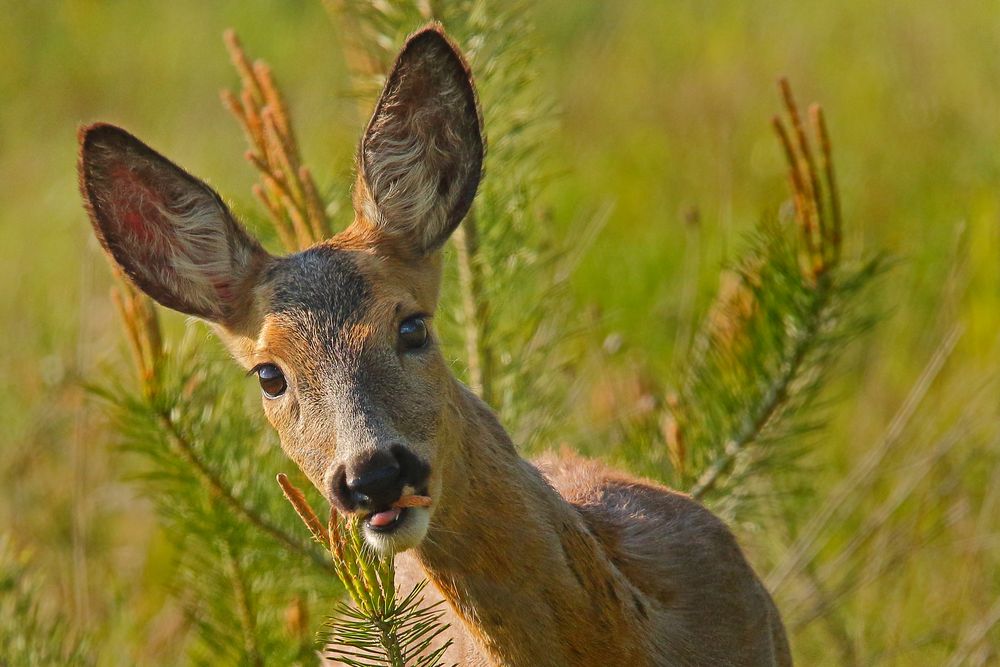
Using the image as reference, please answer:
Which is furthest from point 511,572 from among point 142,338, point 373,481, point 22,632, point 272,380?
point 22,632

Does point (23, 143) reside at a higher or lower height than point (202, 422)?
higher

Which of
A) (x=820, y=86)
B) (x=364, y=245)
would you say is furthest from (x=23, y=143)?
(x=364, y=245)

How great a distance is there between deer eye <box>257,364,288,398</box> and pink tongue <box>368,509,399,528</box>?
57cm

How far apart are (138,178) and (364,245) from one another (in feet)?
2.30

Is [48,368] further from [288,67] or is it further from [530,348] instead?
[288,67]

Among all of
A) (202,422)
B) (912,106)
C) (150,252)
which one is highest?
(150,252)

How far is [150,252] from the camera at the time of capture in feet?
17.0

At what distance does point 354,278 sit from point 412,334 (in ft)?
0.77

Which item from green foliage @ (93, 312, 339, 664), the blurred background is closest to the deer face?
green foliage @ (93, 312, 339, 664)

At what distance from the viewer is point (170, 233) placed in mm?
5176

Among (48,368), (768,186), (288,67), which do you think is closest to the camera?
(48,368)

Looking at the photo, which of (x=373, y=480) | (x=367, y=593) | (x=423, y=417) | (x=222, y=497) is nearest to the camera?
(x=367, y=593)

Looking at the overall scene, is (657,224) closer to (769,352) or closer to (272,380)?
(769,352)

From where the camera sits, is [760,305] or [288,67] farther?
[288,67]
